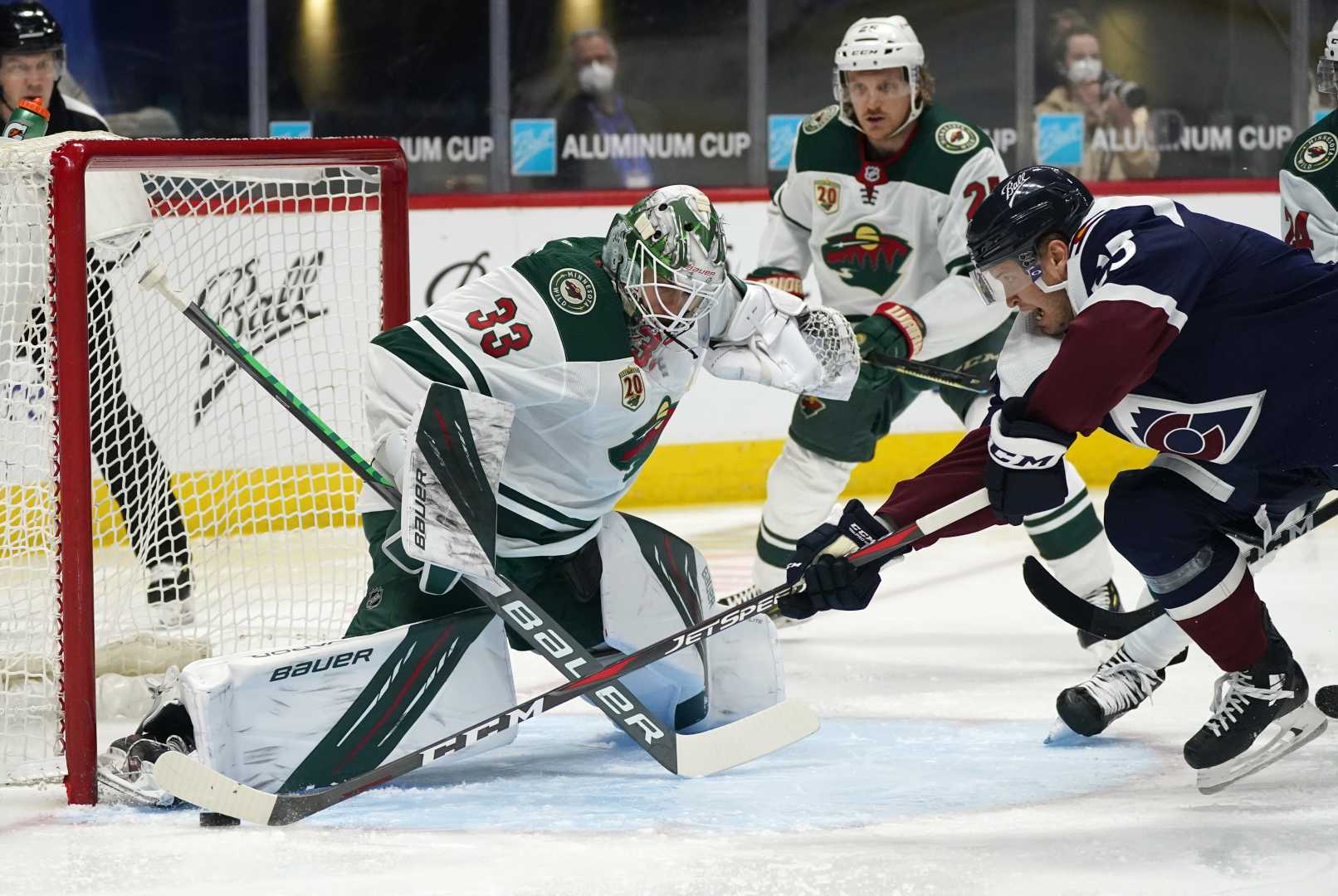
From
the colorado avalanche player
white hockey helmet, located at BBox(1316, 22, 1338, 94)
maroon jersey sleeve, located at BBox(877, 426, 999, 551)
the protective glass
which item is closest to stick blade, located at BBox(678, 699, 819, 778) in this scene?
the colorado avalanche player

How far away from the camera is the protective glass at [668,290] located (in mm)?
2500

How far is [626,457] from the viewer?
106 inches

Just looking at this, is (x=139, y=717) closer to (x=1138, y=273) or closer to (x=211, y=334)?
(x=211, y=334)

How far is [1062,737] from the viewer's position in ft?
9.34

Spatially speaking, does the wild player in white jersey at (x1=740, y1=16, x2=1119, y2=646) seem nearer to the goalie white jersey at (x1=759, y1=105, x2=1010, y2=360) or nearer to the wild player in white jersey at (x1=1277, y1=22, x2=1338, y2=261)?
the goalie white jersey at (x1=759, y1=105, x2=1010, y2=360)

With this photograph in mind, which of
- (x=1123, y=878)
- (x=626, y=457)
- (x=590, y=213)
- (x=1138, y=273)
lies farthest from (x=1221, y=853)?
(x=590, y=213)

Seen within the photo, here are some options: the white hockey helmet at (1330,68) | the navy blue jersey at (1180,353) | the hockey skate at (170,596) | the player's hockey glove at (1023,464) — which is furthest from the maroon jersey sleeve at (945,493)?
the hockey skate at (170,596)

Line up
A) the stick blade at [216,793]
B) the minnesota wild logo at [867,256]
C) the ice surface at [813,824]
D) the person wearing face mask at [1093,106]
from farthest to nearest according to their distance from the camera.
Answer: the person wearing face mask at [1093,106] < the minnesota wild logo at [867,256] < the stick blade at [216,793] < the ice surface at [813,824]

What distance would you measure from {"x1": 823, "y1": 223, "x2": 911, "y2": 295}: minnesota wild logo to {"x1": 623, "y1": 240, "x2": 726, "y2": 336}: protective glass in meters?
1.18

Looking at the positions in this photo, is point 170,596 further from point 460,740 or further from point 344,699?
point 460,740

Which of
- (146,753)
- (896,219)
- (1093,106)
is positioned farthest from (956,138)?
(1093,106)

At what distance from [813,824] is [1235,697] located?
63cm

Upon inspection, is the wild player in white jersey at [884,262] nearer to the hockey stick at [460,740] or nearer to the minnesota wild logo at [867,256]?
the minnesota wild logo at [867,256]

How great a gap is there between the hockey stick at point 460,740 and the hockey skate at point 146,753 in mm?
116
